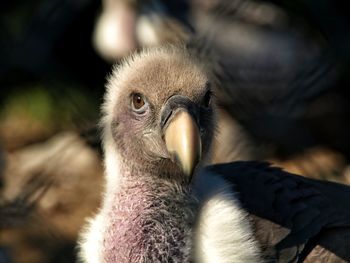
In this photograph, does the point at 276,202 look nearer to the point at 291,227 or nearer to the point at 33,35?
the point at 291,227

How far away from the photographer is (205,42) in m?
2.73

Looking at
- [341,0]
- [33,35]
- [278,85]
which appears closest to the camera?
[33,35]

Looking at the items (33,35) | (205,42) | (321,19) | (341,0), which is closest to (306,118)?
(341,0)

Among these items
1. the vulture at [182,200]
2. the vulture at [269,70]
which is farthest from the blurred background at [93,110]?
the vulture at [182,200]

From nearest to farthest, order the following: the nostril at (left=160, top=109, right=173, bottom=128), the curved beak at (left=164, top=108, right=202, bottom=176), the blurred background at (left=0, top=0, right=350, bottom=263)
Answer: the curved beak at (left=164, top=108, right=202, bottom=176), the nostril at (left=160, top=109, right=173, bottom=128), the blurred background at (left=0, top=0, right=350, bottom=263)

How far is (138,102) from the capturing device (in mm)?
2049

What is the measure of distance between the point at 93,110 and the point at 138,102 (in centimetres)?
155

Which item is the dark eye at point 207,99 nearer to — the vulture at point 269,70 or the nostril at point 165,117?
the nostril at point 165,117

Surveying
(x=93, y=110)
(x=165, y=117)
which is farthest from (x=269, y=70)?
(x=165, y=117)

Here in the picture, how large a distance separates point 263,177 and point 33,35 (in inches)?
23.7

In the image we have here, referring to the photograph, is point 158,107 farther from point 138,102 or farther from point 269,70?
point 269,70

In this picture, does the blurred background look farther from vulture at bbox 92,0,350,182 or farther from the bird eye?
the bird eye

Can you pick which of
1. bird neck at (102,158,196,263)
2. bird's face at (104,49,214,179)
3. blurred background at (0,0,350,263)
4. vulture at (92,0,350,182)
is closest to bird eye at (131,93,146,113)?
bird's face at (104,49,214,179)

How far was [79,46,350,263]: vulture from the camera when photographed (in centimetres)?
196
